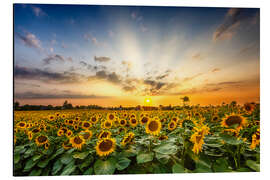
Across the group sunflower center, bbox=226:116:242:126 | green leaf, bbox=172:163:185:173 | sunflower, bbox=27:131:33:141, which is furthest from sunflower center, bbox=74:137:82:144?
sunflower center, bbox=226:116:242:126

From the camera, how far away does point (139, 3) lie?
2.66 meters

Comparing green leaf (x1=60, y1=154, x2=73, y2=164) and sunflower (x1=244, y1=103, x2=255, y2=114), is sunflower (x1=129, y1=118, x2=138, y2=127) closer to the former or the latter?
green leaf (x1=60, y1=154, x2=73, y2=164)

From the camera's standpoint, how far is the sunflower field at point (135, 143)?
1.83 m

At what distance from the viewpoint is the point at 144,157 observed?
74.5 inches

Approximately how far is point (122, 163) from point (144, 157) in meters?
0.29

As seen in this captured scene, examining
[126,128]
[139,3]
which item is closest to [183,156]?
[126,128]

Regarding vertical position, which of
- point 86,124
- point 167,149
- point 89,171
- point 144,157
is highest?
point 86,124

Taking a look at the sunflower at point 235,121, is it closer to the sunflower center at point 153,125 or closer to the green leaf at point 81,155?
the sunflower center at point 153,125

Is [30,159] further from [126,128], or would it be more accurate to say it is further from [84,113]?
[126,128]

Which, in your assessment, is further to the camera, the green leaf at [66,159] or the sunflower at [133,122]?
the sunflower at [133,122]

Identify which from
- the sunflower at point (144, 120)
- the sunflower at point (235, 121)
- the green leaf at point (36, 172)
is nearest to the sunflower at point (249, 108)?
the sunflower at point (235, 121)

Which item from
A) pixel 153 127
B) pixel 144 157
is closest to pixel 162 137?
pixel 153 127

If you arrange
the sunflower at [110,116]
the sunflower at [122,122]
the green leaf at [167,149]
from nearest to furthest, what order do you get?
the green leaf at [167,149] → the sunflower at [122,122] → the sunflower at [110,116]

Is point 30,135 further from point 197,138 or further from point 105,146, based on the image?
point 197,138
